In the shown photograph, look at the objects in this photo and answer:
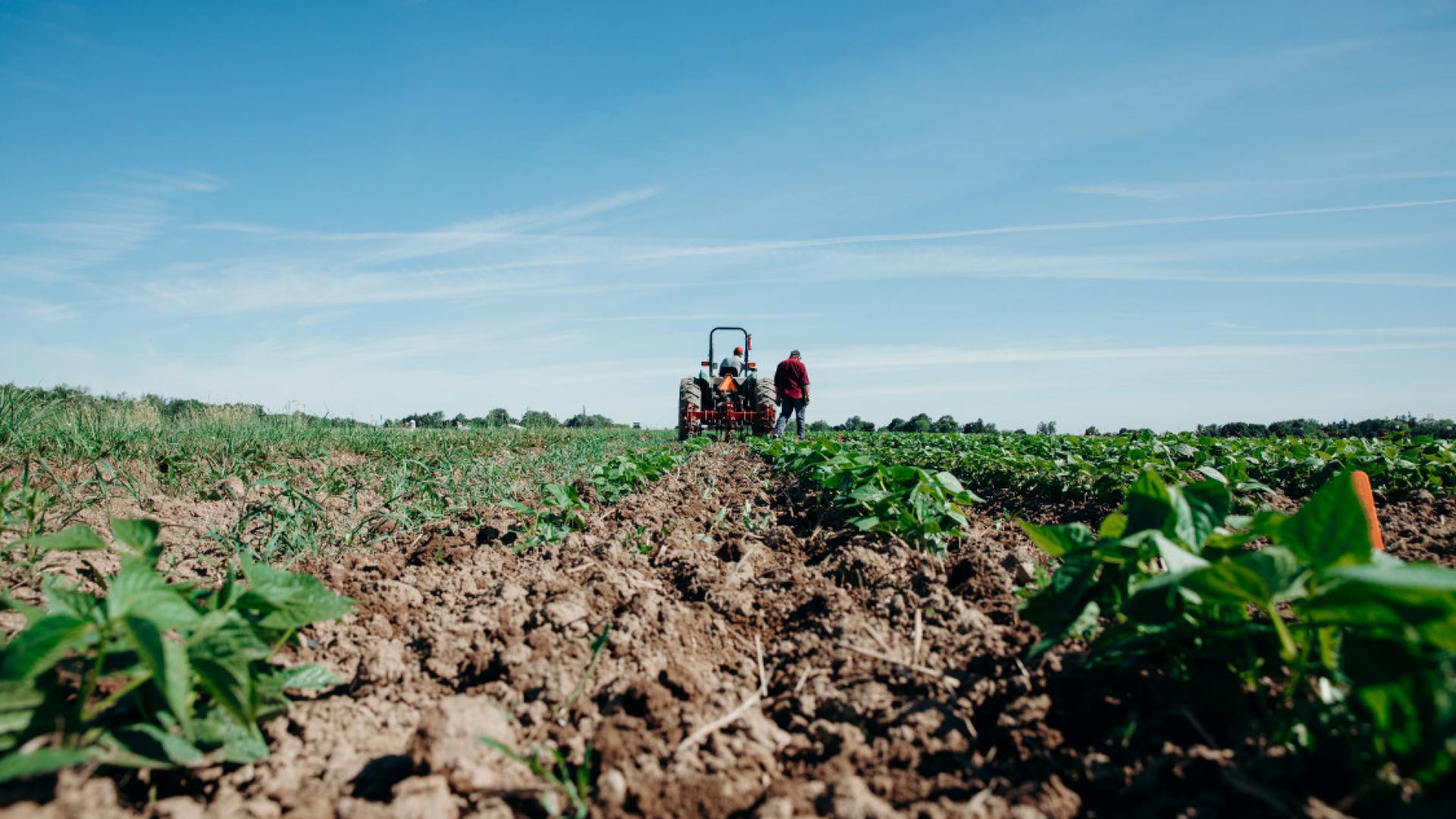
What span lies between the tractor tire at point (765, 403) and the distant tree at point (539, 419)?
6.40m

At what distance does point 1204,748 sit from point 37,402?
9.36 meters

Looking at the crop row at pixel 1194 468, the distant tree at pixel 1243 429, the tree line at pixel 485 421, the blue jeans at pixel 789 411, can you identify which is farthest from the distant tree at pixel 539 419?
the distant tree at pixel 1243 429

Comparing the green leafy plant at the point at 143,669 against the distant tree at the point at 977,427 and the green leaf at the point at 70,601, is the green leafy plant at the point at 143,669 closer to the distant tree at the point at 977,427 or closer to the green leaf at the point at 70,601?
the green leaf at the point at 70,601

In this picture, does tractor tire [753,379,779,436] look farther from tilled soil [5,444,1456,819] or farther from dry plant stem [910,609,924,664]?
dry plant stem [910,609,924,664]

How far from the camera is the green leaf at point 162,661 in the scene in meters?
1.22

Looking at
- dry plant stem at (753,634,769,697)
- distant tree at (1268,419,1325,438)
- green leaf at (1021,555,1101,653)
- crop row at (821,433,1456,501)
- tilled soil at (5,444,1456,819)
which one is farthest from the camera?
distant tree at (1268,419,1325,438)

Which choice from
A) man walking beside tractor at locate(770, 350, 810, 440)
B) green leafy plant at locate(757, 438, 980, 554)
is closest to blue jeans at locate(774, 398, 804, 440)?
man walking beside tractor at locate(770, 350, 810, 440)

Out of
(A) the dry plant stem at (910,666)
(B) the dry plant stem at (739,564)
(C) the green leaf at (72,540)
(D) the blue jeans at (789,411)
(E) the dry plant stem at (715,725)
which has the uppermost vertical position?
(D) the blue jeans at (789,411)

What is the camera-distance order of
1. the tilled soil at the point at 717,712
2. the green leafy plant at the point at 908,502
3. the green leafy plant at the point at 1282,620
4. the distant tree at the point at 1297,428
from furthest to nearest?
the distant tree at the point at 1297,428, the green leafy plant at the point at 908,502, the tilled soil at the point at 717,712, the green leafy plant at the point at 1282,620

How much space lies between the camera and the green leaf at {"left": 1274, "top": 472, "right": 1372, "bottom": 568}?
1321mm

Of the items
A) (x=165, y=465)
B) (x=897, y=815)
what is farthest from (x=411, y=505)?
(x=897, y=815)

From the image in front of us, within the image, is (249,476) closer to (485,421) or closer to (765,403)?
(765,403)

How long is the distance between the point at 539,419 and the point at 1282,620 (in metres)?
20.6

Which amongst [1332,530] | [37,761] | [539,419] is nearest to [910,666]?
[1332,530]
